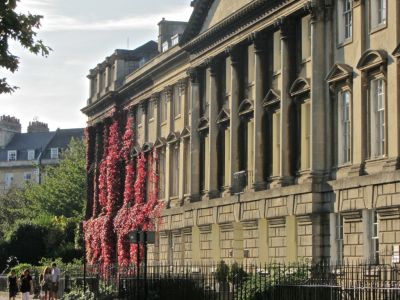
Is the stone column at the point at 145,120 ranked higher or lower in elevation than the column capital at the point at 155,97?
lower

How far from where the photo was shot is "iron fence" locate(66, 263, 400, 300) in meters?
30.2

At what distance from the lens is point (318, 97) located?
149ft

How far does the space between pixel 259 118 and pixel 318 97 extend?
6.38m

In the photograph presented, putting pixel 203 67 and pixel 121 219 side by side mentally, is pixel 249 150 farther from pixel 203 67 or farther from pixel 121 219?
pixel 121 219

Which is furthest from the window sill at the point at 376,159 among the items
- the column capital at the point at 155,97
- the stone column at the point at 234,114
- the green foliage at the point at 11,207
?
the green foliage at the point at 11,207

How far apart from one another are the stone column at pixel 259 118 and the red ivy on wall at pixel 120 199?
16142 millimetres

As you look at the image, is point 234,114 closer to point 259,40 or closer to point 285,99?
point 259,40

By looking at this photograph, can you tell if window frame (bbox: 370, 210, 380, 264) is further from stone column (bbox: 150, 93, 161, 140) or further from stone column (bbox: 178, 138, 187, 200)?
stone column (bbox: 150, 93, 161, 140)

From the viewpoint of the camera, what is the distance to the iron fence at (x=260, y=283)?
30.2 m

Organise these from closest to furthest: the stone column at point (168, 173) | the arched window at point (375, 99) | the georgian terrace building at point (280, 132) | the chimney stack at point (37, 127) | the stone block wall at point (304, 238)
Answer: the arched window at point (375, 99)
the georgian terrace building at point (280, 132)
the stone block wall at point (304, 238)
the stone column at point (168, 173)
the chimney stack at point (37, 127)

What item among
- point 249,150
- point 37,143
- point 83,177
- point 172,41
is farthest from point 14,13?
point 37,143

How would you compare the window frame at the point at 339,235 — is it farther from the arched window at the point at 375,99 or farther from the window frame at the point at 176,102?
the window frame at the point at 176,102

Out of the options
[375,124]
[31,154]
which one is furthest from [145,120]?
[31,154]

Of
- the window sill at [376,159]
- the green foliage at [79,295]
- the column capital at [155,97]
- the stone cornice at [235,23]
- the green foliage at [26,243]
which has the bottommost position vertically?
the green foliage at [79,295]
